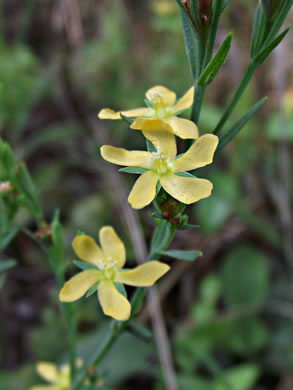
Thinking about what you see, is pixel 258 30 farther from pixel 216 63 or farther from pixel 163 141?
pixel 163 141

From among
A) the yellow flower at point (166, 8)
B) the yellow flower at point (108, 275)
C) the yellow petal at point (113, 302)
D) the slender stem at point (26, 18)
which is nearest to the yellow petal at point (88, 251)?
the yellow flower at point (108, 275)

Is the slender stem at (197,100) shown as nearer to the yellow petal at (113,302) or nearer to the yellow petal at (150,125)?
the yellow petal at (150,125)

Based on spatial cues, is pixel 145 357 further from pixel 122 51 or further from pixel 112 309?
pixel 122 51

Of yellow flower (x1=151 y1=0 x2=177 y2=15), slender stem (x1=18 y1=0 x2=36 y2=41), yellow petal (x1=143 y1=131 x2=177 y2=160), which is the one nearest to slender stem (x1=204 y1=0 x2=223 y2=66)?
yellow petal (x1=143 y1=131 x2=177 y2=160)

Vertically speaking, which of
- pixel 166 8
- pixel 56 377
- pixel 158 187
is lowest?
pixel 56 377

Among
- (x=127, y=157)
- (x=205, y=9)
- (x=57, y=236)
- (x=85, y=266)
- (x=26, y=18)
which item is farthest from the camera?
(x=26, y=18)

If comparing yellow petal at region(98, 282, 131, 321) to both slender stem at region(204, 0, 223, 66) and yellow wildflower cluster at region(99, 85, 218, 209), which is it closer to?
yellow wildflower cluster at region(99, 85, 218, 209)

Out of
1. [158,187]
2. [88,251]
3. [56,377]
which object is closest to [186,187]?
[158,187]
